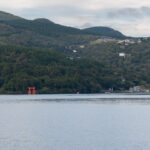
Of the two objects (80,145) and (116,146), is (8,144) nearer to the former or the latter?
(80,145)

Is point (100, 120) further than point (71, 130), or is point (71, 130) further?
point (100, 120)

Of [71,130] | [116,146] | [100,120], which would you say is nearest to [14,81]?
[100,120]

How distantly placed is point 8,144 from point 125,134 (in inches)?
577

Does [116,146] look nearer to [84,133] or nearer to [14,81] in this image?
[84,133]

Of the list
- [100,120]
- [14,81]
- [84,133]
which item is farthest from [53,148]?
[14,81]

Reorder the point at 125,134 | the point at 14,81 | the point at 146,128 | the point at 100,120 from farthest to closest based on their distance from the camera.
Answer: the point at 14,81 < the point at 100,120 < the point at 146,128 < the point at 125,134

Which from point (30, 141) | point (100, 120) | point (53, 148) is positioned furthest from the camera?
point (100, 120)

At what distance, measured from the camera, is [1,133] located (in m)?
59.1

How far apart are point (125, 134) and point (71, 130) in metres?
7.24

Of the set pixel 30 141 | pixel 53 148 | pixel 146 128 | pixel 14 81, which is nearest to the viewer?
pixel 53 148

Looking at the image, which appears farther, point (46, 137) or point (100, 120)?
point (100, 120)

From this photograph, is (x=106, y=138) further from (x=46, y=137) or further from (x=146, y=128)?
(x=146, y=128)

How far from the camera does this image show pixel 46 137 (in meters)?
55.9

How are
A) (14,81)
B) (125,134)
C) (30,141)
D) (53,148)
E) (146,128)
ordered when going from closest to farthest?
(53,148) → (30,141) → (125,134) → (146,128) → (14,81)
